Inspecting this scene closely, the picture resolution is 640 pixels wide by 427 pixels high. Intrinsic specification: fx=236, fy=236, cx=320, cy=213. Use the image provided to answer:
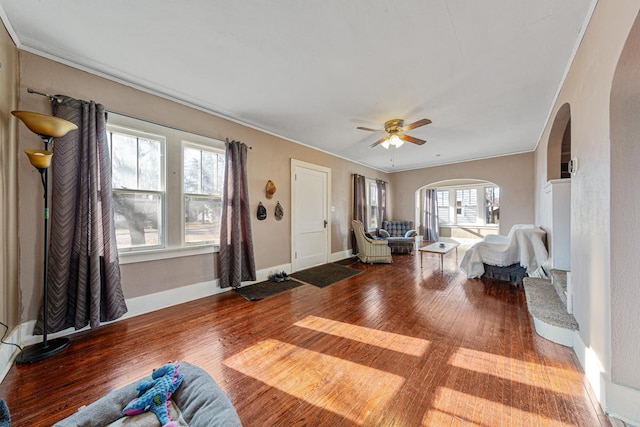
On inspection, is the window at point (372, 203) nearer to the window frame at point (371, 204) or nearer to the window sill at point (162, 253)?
the window frame at point (371, 204)

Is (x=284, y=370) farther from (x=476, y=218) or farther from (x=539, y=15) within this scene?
(x=476, y=218)

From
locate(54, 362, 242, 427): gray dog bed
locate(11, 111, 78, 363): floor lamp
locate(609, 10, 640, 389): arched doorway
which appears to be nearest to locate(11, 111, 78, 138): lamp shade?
locate(11, 111, 78, 363): floor lamp

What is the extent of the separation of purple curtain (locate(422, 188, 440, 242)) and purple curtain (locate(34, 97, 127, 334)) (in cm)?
859

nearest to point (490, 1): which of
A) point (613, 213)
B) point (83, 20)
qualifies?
point (613, 213)

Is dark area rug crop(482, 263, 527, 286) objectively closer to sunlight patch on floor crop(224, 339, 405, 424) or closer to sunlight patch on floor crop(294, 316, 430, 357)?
sunlight patch on floor crop(294, 316, 430, 357)

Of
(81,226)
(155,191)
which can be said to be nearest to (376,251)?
(155,191)

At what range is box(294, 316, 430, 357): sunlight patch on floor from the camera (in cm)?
202

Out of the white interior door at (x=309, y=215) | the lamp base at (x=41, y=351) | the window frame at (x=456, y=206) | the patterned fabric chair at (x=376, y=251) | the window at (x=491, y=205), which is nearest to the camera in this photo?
the lamp base at (x=41, y=351)

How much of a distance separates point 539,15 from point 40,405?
4.19 meters

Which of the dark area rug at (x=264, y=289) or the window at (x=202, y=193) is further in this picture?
the dark area rug at (x=264, y=289)

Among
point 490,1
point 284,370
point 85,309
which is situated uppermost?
point 490,1

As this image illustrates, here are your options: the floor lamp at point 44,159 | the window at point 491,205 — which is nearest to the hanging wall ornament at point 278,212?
the floor lamp at point 44,159

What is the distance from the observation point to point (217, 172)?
3.41 meters

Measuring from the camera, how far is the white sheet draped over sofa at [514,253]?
335cm
